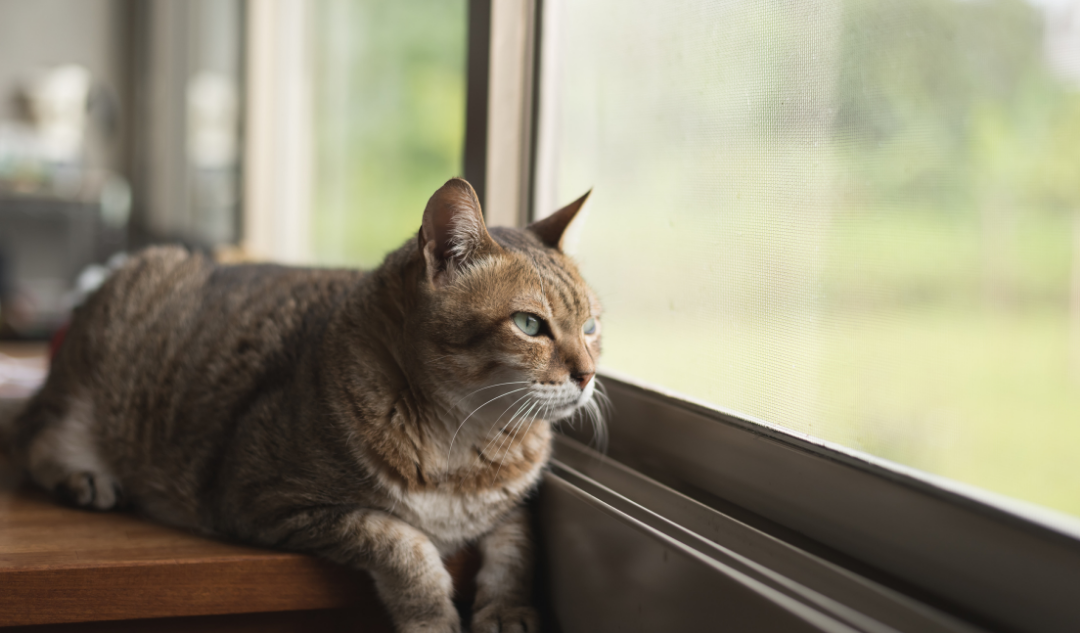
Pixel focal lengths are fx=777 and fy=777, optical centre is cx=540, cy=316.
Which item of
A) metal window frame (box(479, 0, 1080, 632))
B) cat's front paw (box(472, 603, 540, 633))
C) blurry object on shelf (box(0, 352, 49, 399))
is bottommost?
cat's front paw (box(472, 603, 540, 633))

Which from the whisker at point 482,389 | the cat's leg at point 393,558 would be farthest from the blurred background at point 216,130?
the cat's leg at point 393,558

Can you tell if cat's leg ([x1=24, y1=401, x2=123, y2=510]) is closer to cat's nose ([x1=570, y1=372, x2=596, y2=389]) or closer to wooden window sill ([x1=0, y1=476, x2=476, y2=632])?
wooden window sill ([x1=0, y1=476, x2=476, y2=632])

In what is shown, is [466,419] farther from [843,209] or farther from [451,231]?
[843,209]

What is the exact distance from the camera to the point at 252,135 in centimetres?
331

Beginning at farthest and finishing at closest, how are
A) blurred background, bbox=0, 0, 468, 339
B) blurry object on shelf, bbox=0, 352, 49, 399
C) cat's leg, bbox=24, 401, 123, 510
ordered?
blurred background, bbox=0, 0, 468, 339
blurry object on shelf, bbox=0, 352, 49, 399
cat's leg, bbox=24, 401, 123, 510

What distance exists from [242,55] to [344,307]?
108 inches

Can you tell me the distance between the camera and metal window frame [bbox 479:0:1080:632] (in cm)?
58

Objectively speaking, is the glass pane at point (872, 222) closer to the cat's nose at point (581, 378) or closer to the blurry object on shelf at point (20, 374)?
the cat's nose at point (581, 378)

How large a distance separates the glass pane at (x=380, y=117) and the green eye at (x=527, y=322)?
92cm

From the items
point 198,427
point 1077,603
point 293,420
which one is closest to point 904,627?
point 1077,603

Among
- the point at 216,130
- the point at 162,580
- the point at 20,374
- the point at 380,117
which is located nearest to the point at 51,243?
the point at 216,130

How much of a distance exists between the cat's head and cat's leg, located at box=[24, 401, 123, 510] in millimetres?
667

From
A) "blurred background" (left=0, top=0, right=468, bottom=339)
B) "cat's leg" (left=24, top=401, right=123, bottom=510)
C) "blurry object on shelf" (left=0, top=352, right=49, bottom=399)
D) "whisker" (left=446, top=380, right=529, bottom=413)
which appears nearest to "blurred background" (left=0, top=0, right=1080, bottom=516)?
"whisker" (left=446, top=380, right=529, bottom=413)

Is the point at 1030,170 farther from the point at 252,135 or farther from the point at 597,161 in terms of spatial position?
the point at 252,135
